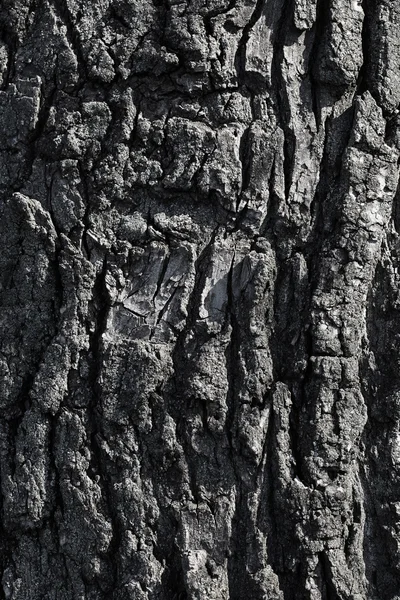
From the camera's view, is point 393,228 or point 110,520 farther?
point 393,228

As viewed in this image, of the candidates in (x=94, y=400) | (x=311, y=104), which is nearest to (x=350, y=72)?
(x=311, y=104)

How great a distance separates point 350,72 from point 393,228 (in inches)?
17.7

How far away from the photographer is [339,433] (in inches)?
74.3

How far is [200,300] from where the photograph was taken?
191cm

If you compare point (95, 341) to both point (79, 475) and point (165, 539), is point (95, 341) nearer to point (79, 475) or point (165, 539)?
point (79, 475)

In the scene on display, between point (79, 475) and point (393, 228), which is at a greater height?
point (393, 228)

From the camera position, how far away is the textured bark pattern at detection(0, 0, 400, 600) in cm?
188

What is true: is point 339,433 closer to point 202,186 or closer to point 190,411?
point 190,411

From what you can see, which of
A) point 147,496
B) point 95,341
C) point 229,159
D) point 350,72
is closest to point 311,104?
point 350,72

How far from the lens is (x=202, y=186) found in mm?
1909

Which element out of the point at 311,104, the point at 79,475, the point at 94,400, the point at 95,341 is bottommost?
the point at 79,475

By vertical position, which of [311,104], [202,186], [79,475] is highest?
[311,104]

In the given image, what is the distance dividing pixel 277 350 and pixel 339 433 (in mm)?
274

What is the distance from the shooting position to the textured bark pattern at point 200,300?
1.88 metres
